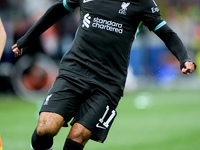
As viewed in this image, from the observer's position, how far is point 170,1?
2427cm

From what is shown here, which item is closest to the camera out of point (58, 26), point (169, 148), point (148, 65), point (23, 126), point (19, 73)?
point (169, 148)

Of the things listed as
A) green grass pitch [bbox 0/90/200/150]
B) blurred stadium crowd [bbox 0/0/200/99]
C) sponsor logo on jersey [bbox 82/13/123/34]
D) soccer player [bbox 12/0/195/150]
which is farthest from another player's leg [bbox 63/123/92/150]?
blurred stadium crowd [bbox 0/0/200/99]

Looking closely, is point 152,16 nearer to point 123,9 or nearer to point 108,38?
point 123,9

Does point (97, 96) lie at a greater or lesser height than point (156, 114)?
greater

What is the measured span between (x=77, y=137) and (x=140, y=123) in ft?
21.0

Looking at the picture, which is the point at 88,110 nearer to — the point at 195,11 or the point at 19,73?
the point at 19,73

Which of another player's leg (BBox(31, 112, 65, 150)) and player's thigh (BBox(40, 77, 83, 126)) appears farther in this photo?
player's thigh (BBox(40, 77, 83, 126))

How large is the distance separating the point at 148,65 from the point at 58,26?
497 centimetres

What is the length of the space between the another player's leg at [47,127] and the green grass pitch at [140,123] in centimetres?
283

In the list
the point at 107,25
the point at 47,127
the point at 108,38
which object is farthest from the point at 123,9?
the point at 47,127

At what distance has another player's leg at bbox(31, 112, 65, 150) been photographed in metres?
6.25

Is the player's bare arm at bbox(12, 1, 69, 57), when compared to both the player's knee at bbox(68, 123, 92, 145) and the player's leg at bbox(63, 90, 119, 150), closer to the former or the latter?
the player's leg at bbox(63, 90, 119, 150)

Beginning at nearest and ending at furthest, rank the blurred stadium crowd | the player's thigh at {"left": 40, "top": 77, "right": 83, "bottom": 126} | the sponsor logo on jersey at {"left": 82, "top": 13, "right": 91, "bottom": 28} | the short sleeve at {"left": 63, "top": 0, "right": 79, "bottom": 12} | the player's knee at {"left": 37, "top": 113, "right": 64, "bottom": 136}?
1. the player's knee at {"left": 37, "top": 113, "right": 64, "bottom": 136}
2. the player's thigh at {"left": 40, "top": 77, "right": 83, "bottom": 126}
3. the sponsor logo on jersey at {"left": 82, "top": 13, "right": 91, "bottom": 28}
4. the short sleeve at {"left": 63, "top": 0, "right": 79, "bottom": 12}
5. the blurred stadium crowd

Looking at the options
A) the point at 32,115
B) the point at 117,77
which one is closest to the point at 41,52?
the point at 32,115
